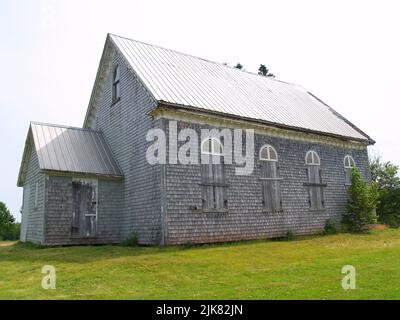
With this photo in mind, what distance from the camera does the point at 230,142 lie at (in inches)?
658

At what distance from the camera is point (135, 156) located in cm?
1686

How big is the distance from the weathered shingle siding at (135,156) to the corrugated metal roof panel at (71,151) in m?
0.60

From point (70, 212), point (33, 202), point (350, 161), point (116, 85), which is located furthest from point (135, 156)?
point (350, 161)

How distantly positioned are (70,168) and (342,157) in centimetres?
1371

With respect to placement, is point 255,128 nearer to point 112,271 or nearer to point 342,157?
point 342,157

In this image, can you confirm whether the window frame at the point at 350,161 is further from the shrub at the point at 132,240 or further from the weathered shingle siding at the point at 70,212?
the shrub at the point at 132,240

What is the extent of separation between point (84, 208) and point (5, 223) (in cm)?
1951

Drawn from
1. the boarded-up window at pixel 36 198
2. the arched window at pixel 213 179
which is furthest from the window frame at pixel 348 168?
the boarded-up window at pixel 36 198

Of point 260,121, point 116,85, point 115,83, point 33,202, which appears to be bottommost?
point 33,202

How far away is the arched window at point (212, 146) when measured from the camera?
→ 15922 millimetres

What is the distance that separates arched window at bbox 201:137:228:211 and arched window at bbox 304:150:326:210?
515 centimetres

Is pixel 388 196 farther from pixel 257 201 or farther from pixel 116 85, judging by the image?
pixel 116 85

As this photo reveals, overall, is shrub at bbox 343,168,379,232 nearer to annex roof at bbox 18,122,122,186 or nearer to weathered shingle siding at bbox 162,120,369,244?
weathered shingle siding at bbox 162,120,369,244
